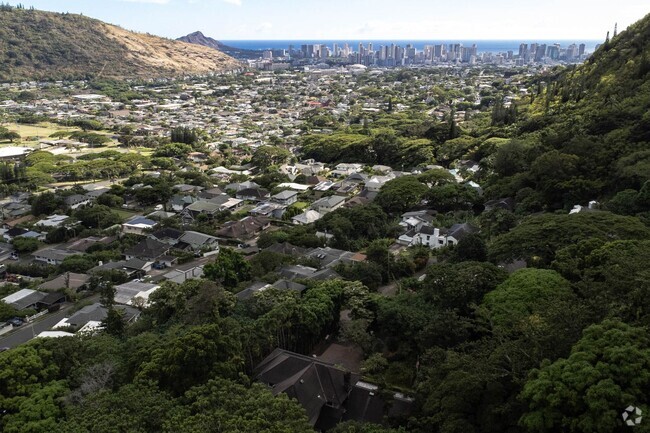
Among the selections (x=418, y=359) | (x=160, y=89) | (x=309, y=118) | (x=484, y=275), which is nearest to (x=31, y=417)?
(x=418, y=359)

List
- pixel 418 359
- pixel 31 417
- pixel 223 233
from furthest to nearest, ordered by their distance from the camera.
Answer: pixel 223 233, pixel 418 359, pixel 31 417

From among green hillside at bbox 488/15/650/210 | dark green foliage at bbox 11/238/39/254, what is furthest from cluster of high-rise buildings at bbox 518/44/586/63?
dark green foliage at bbox 11/238/39/254

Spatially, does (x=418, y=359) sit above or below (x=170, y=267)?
above

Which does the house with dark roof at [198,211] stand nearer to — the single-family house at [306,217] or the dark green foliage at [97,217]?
the dark green foliage at [97,217]

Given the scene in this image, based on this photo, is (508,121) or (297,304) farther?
(508,121)

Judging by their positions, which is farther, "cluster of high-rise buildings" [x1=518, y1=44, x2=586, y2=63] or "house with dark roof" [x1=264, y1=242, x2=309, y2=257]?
"cluster of high-rise buildings" [x1=518, y1=44, x2=586, y2=63]

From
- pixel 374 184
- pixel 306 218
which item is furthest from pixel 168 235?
pixel 374 184

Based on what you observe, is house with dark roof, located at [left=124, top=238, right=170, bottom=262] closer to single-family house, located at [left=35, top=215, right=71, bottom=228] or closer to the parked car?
the parked car

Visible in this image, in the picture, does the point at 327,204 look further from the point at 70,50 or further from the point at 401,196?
the point at 70,50

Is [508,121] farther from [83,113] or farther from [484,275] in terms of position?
[83,113]
